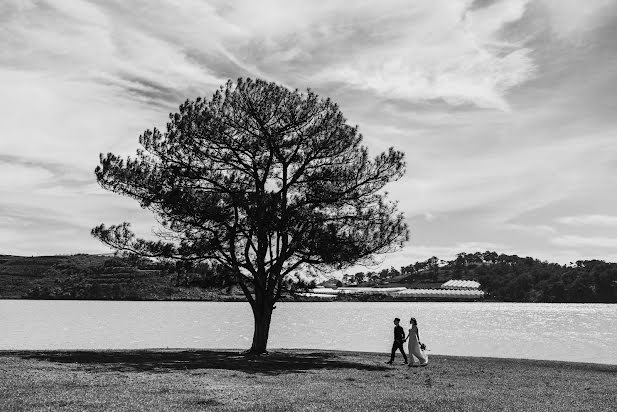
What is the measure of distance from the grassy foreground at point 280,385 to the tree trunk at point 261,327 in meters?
4.21

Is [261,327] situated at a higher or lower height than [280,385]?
higher

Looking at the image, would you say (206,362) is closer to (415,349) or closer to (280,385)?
(280,385)

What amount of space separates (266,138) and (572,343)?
2442 inches


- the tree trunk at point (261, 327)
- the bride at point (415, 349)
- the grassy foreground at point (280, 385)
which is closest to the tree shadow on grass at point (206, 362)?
the grassy foreground at point (280, 385)

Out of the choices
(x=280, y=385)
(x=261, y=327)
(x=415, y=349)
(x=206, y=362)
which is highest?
(x=261, y=327)

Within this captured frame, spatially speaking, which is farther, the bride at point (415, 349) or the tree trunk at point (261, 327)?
the tree trunk at point (261, 327)

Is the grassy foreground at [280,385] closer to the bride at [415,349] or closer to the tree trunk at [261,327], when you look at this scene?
the bride at [415,349]

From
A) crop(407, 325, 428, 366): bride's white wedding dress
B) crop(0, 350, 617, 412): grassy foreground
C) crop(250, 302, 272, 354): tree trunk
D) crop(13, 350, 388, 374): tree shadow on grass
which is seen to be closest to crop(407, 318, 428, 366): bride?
crop(407, 325, 428, 366): bride's white wedding dress

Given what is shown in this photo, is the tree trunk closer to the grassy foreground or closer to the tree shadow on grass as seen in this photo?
the tree shadow on grass

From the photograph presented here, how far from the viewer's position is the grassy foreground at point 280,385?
17.6 metres

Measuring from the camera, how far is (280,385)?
73.5 ft

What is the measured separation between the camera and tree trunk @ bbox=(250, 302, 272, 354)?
37531 mm

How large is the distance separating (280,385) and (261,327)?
1572 centimetres

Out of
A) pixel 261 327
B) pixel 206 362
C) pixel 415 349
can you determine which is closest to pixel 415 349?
pixel 415 349
